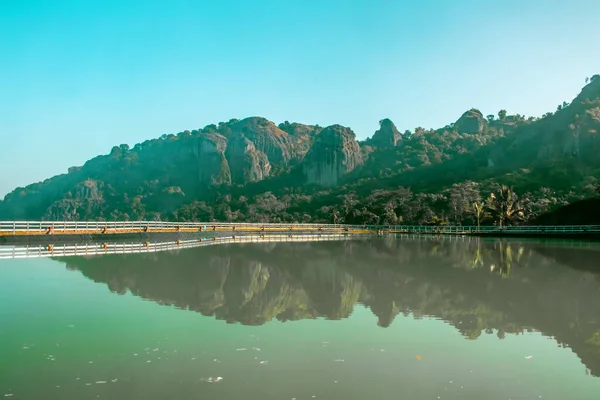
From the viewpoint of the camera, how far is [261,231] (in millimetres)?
68688

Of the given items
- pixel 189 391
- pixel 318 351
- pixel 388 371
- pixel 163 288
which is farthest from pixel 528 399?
pixel 163 288

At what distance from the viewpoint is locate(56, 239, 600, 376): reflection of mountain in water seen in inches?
519

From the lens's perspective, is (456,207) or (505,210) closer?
(505,210)

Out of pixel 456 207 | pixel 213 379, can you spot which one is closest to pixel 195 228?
pixel 213 379

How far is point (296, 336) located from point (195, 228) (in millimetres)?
47275

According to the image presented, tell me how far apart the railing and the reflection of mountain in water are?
11740 mm

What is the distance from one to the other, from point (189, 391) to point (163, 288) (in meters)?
10.6

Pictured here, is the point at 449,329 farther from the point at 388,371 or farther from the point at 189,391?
the point at 189,391

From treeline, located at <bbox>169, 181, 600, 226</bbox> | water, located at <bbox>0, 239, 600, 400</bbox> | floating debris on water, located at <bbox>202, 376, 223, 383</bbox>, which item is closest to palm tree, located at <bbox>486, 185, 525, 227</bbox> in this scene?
treeline, located at <bbox>169, 181, 600, 226</bbox>

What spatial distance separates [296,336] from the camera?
11.4 meters

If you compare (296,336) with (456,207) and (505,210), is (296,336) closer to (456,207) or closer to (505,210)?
(505,210)

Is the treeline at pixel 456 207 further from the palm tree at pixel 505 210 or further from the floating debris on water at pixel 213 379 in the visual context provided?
the floating debris on water at pixel 213 379

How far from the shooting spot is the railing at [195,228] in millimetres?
37469

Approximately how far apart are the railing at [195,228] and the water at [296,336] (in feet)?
56.7
